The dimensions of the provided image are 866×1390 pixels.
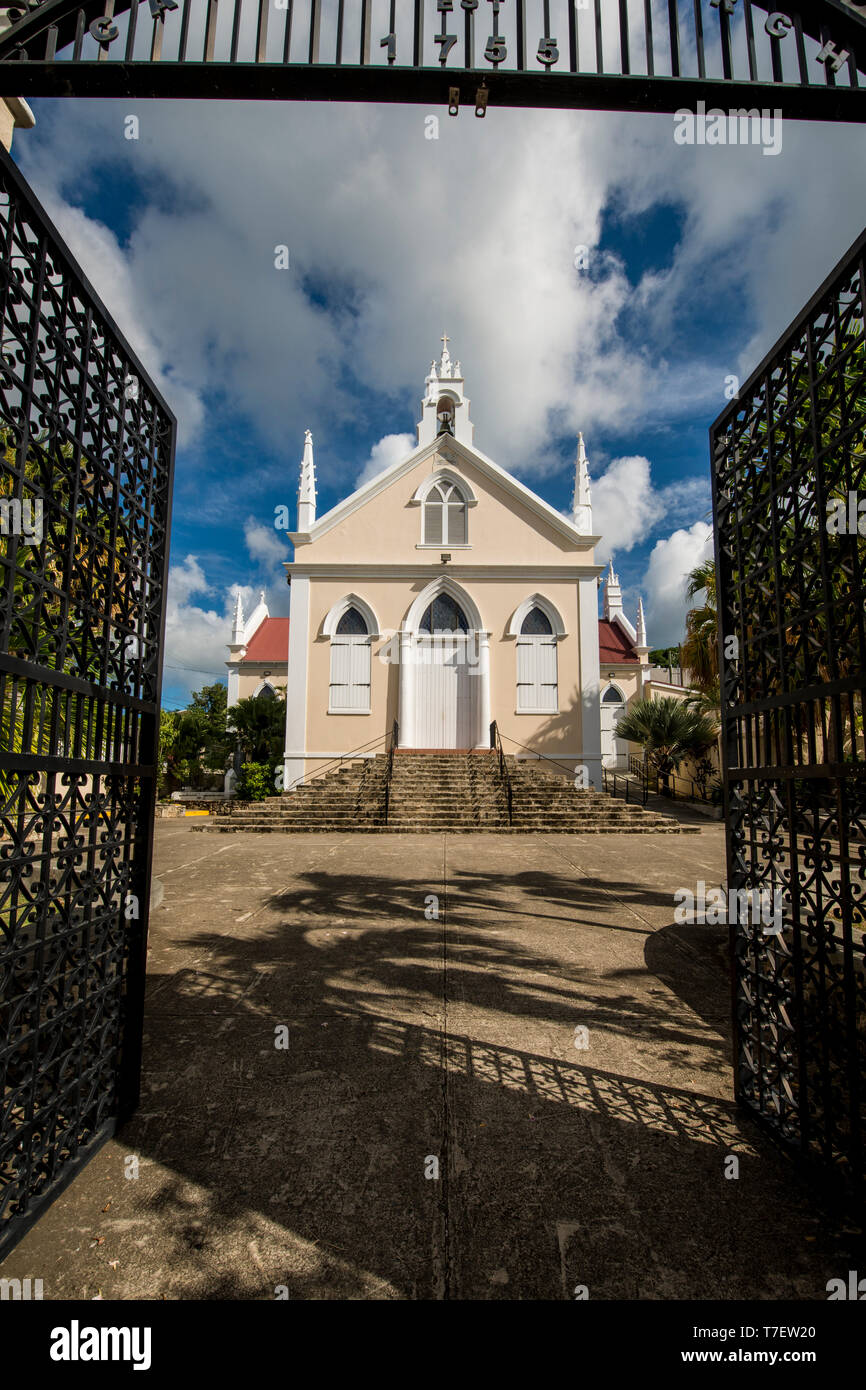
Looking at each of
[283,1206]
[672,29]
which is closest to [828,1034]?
[283,1206]

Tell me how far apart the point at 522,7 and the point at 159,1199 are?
13.1 ft

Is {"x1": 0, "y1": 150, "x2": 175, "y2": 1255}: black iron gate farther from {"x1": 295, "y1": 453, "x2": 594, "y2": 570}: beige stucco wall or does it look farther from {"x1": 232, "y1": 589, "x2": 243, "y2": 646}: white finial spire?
{"x1": 232, "y1": 589, "x2": 243, "y2": 646}: white finial spire

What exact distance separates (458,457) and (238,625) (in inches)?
645

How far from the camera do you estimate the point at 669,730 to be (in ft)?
71.3

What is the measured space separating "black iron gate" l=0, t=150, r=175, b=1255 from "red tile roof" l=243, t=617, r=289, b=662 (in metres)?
28.5

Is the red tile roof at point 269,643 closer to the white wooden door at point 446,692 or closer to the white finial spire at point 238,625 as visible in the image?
the white finial spire at point 238,625

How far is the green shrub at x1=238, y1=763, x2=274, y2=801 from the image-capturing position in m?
→ 18.8

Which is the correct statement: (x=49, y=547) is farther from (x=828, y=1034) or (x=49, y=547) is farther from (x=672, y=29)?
(x=828, y=1034)

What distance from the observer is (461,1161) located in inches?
95.5

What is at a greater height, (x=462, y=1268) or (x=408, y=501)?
(x=408, y=501)

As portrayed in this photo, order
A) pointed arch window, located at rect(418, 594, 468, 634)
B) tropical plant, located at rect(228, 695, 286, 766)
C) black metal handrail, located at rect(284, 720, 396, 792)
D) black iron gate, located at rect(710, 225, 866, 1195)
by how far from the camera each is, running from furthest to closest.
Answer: tropical plant, located at rect(228, 695, 286, 766), pointed arch window, located at rect(418, 594, 468, 634), black metal handrail, located at rect(284, 720, 396, 792), black iron gate, located at rect(710, 225, 866, 1195)

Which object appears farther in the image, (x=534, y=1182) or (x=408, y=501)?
(x=408, y=501)

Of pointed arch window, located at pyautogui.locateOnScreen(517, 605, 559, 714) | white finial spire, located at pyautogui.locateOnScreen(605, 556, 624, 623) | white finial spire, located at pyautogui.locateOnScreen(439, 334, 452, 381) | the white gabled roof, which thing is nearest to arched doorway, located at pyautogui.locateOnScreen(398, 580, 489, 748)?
pointed arch window, located at pyautogui.locateOnScreen(517, 605, 559, 714)

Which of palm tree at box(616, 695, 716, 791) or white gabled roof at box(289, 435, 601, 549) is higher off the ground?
white gabled roof at box(289, 435, 601, 549)
